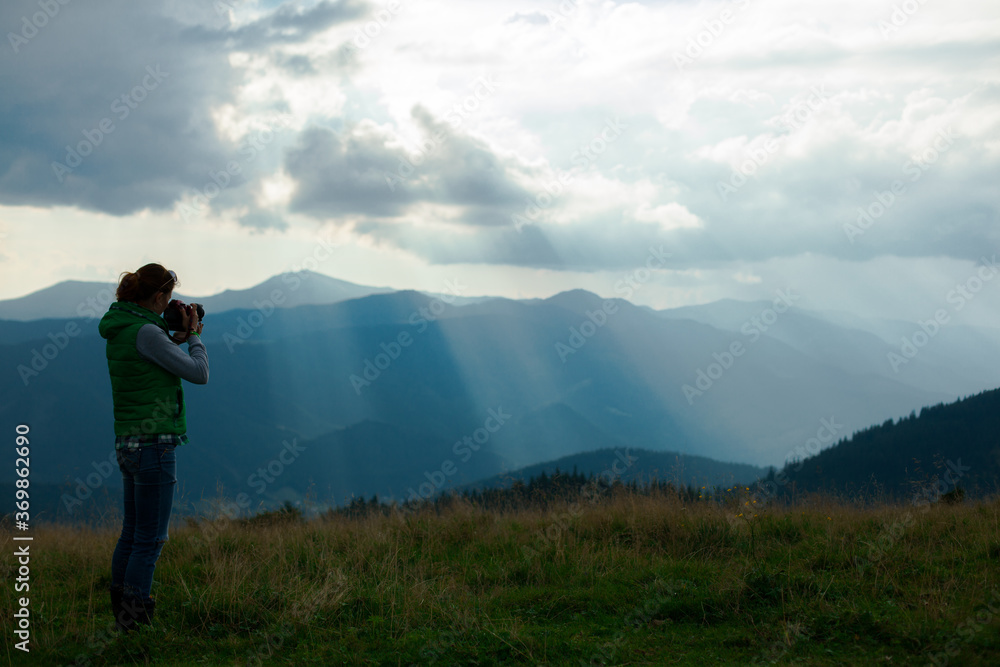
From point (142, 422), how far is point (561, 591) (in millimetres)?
3298

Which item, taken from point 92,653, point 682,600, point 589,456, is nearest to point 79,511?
point 92,653

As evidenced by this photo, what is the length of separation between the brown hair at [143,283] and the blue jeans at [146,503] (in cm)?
103

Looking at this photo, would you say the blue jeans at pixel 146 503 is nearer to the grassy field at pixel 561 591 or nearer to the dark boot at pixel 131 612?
the dark boot at pixel 131 612

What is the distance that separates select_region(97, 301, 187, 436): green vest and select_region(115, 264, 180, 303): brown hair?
0.32 feet

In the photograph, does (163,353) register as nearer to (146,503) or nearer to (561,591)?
(146,503)

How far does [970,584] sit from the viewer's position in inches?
186

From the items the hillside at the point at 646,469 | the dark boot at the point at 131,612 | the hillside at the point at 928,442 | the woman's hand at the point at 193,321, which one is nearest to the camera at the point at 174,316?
the woman's hand at the point at 193,321

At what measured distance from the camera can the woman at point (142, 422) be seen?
13.6 ft

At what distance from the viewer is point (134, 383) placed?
13.8 ft

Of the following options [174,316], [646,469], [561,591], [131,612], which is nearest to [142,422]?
[174,316]

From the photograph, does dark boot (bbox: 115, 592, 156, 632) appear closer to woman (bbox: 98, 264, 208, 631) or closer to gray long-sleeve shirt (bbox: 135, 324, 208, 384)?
woman (bbox: 98, 264, 208, 631)

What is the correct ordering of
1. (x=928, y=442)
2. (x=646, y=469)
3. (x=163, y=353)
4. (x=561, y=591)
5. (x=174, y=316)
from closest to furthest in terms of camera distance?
(x=163, y=353)
(x=174, y=316)
(x=561, y=591)
(x=646, y=469)
(x=928, y=442)

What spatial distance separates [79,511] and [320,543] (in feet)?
12.2

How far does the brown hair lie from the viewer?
430cm
